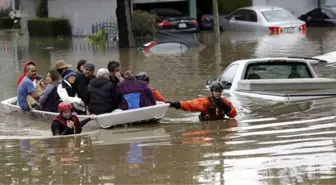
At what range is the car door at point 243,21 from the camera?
39200 millimetres

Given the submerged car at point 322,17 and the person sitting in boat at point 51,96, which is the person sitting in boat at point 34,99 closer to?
the person sitting in boat at point 51,96

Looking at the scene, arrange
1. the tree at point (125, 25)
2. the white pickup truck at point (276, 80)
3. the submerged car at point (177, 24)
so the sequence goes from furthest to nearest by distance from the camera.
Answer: the submerged car at point (177, 24), the tree at point (125, 25), the white pickup truck at point (276, 80)

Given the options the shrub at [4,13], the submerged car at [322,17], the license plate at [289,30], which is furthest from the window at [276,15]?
the shrub at [4,13]

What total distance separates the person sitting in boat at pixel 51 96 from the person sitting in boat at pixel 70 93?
0.31 metres

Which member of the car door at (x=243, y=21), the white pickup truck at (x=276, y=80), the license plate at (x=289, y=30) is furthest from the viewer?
the car door at (x=243, y=21)

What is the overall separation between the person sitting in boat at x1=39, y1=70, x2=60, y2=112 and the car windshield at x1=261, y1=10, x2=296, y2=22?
24541 mm

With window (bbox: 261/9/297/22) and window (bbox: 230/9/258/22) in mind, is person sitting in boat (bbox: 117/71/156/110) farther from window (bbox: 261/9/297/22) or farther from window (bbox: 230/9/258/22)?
window (bbox: 230/9/258/22)

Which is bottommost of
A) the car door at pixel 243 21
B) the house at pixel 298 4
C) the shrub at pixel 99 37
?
the shrub at pixel 99 37

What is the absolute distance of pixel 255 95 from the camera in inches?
594

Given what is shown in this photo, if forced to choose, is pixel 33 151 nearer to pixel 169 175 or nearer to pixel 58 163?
pixel 58 163

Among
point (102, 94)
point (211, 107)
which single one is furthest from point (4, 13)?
point (211, 107)

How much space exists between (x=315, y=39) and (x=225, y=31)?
29.7ft

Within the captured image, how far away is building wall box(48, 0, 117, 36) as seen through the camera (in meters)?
42.8

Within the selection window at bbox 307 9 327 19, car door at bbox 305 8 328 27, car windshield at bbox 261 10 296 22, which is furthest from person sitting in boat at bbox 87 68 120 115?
window at bbox 307 9 327 19
